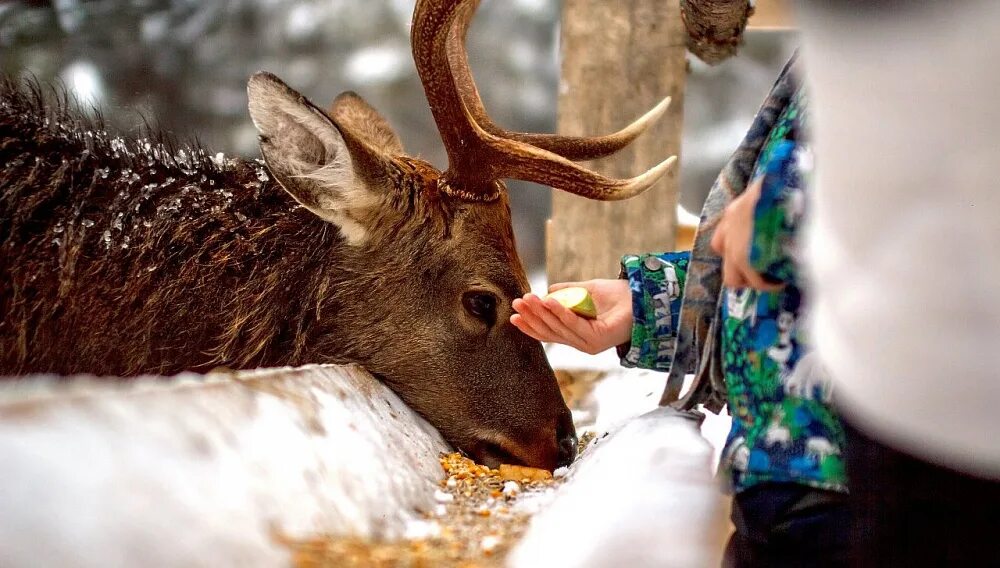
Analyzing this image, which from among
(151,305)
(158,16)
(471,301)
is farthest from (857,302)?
(158,16)

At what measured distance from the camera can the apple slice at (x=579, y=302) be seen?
183cm

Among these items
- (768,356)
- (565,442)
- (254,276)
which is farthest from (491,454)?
(768,356)

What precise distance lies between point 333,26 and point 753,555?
622 cm

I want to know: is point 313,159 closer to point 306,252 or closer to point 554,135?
point 306,252

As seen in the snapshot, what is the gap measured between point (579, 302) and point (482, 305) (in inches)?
19.0

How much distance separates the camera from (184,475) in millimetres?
1075

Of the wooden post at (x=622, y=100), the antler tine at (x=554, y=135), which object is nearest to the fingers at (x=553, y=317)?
the antler tine at (x=554, y=135)

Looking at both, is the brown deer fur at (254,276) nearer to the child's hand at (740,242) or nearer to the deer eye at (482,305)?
the deer eye at (482,305)

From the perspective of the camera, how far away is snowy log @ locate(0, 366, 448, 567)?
0.93 meters

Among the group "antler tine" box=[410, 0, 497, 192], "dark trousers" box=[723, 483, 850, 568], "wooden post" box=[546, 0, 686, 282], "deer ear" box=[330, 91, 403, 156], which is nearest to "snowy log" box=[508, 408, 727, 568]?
"dark trousers" box=[723, 483, 850, 568]

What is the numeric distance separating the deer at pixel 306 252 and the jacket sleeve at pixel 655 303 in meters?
0.52

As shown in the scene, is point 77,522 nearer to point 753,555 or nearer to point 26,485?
point 26,485

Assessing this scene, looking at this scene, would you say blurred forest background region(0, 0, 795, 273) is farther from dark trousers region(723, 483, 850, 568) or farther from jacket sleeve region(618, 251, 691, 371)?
dark trousers region(723, 483, 850, 568)

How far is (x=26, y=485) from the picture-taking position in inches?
36.5
